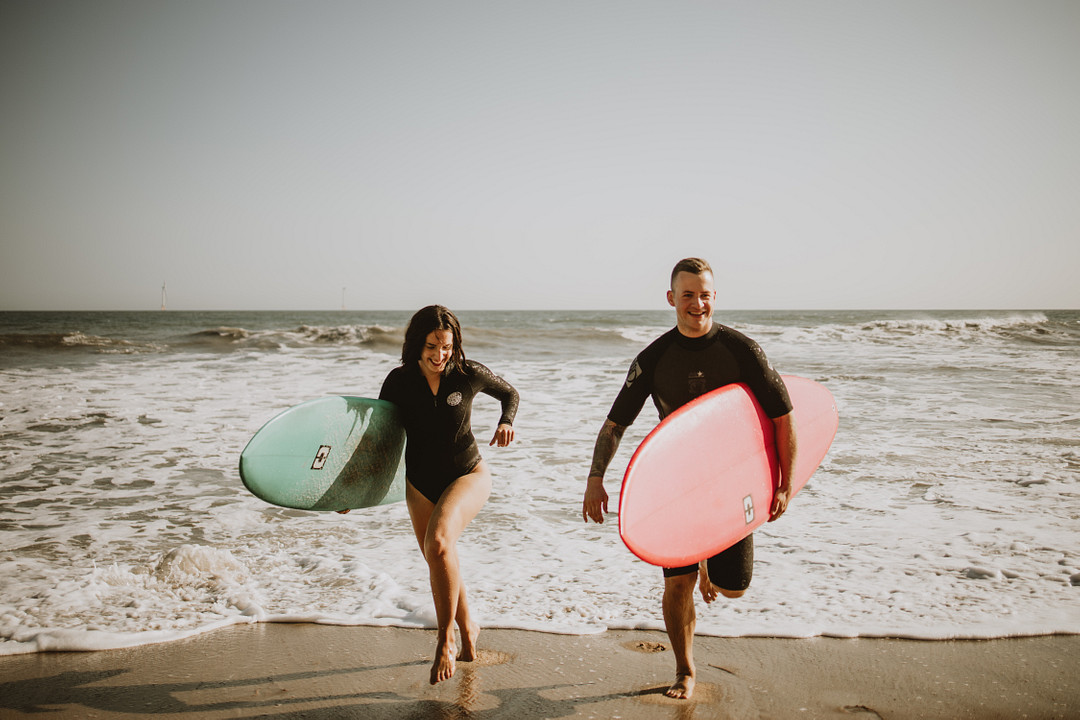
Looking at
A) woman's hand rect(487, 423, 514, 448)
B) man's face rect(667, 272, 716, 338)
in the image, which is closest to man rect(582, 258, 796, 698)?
man's face rect(667, 272, 716, 338)

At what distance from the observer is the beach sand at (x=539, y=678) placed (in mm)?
2455

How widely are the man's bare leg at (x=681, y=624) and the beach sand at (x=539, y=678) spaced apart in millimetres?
60

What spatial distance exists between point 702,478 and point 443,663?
1256 millimetres

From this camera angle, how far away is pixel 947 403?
984 centimetres

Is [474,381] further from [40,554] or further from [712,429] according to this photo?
[40,554]

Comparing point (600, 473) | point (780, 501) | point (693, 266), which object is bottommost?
point (780, 501)

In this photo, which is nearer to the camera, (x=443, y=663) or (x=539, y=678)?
(x=443, y=663)

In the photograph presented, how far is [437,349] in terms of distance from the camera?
291 centimetres

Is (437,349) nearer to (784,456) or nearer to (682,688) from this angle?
(784,456)

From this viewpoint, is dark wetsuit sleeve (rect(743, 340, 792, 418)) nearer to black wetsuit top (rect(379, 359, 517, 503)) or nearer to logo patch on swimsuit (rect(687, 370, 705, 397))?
logo patch on swimsuit (rect(687, 370, 705, 397))

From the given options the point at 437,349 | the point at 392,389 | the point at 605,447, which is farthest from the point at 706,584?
the point at 392,389

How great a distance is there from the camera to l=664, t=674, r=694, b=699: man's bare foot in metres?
2.52

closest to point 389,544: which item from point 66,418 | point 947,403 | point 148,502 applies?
point 148,502

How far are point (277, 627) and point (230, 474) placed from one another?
3.40 metres
